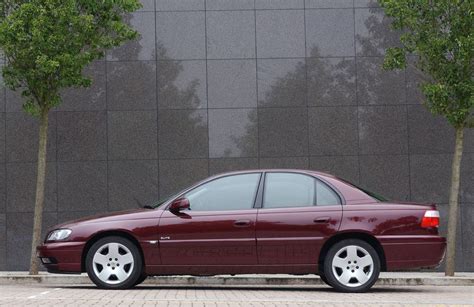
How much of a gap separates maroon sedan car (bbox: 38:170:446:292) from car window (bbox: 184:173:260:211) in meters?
0.01

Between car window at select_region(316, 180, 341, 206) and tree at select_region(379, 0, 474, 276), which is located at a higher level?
tree at select_region(379, 0, 474, 276)

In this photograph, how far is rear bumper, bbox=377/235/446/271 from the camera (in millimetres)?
13039

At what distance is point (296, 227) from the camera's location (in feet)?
43.2

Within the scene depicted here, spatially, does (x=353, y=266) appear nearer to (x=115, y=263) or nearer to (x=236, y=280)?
(x=236, y=280)

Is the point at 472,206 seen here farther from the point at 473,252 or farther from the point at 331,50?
the point at 331,50

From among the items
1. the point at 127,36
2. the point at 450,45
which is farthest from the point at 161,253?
the point at 450,45

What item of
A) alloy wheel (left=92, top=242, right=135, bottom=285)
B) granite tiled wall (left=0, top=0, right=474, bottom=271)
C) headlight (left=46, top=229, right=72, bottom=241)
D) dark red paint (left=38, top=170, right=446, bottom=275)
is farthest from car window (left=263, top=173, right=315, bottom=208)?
granite tiled wall (left=0, top=0, right=474, bottom=271)

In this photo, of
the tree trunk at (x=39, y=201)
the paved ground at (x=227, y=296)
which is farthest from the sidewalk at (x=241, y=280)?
the tree trunk at (x=39, y=201)

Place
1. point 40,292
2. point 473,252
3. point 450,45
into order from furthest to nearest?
point 473,252 < point 450,45 < point 40,292

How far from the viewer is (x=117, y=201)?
20.3 meters

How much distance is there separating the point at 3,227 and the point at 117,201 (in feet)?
7.30

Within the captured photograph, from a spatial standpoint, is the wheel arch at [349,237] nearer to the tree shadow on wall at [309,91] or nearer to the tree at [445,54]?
the tree at [445,54]

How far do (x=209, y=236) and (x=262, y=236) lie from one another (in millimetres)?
656

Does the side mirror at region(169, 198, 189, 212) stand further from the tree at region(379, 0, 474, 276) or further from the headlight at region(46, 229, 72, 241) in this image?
the tree at region(379, 0, 474, 276)
